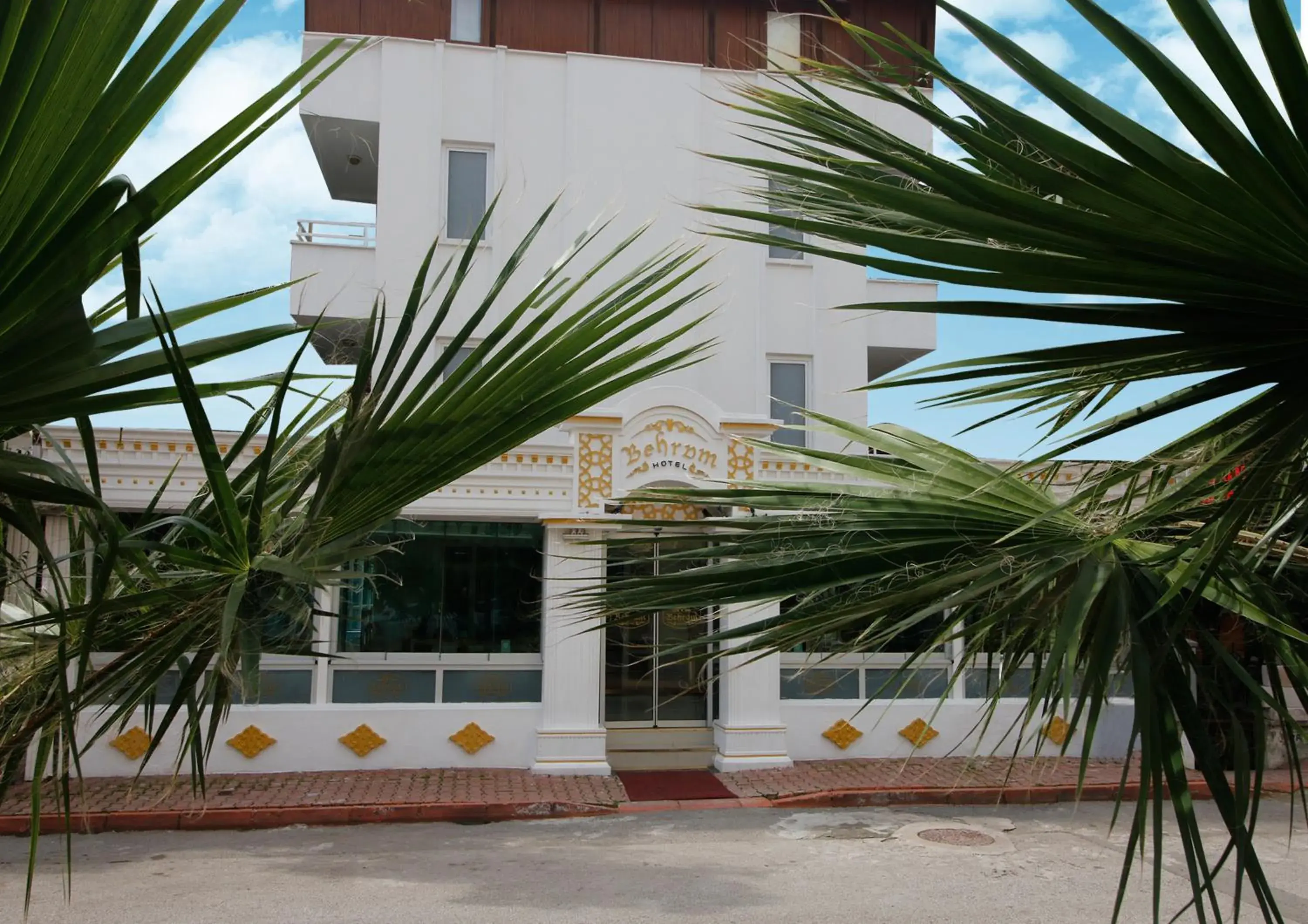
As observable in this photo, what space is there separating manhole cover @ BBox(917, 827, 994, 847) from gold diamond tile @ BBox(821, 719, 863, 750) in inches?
112

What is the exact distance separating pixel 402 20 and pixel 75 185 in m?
15.0

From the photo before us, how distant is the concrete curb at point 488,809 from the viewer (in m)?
10.4

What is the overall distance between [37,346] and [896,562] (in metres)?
2.09

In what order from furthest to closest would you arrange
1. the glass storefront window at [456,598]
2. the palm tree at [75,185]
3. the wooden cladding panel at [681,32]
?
the wooden cladding panel at [681,32]
the glass storefront window at [456,598]
the palm tree at [75,185]

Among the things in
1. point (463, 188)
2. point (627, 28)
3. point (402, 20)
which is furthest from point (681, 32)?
point (463, 188)

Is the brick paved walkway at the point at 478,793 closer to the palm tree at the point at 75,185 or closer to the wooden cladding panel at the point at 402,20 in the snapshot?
the palm tree at the point at 75,185

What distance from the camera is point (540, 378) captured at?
2.52 m

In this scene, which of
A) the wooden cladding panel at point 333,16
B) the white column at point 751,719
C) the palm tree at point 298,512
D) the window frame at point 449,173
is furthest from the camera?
the wooden cladding panel at point 333,16

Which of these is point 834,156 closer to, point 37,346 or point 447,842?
point 37,346

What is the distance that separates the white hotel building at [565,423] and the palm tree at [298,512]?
8111 mm

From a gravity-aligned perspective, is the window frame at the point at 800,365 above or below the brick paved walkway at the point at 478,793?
above

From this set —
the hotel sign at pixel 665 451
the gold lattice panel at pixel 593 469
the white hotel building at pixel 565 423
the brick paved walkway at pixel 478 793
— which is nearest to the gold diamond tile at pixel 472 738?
the white hotel building at pixel 565 423

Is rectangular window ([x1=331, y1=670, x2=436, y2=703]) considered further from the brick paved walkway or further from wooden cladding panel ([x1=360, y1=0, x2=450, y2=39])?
wooden cladding panel ([x1=360, y1=0, x2=450, y2=39])

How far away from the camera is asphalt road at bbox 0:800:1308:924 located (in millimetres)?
7766
